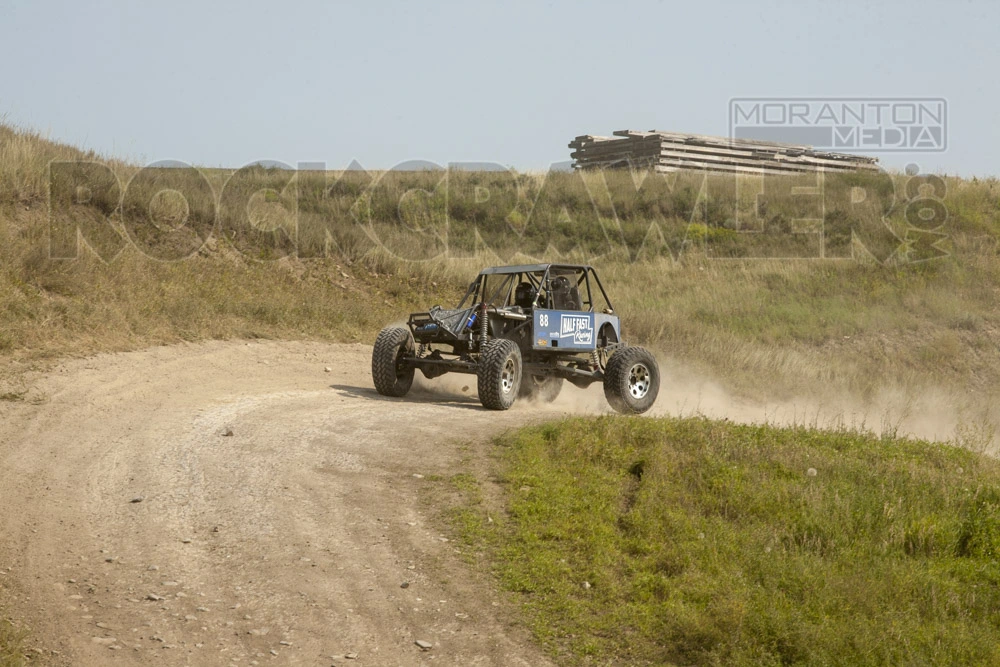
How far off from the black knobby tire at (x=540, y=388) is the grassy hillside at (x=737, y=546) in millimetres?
4007

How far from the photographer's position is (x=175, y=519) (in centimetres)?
769

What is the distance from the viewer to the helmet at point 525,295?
14.7 m

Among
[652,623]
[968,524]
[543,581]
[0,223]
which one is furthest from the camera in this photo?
[0,223]

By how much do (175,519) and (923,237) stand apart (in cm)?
2645

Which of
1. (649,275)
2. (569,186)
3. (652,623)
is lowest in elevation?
(652,623)

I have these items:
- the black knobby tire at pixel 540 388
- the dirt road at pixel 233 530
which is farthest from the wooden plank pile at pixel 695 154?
the dirt road at pixel 233 530

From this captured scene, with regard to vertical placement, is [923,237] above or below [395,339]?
above

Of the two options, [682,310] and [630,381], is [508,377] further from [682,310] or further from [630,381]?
[682,310]

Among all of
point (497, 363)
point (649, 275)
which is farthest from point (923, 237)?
point (497, 363)

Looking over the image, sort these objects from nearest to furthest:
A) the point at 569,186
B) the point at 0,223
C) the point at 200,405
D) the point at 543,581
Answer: the point at 543,581 < the point at 200,405 < the point at 0,223 < the point at 569,186

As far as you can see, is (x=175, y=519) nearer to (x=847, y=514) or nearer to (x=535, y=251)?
(x=847, y=514)

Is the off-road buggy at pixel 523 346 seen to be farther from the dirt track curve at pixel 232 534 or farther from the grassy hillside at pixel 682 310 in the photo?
the grassy hillside at pixel 682 310

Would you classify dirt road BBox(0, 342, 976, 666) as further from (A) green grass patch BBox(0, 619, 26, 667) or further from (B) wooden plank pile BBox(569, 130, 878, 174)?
(B) wooden plank pile BBox(569, 130, 878, 174)

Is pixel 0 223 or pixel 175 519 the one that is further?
pixel 0 223
